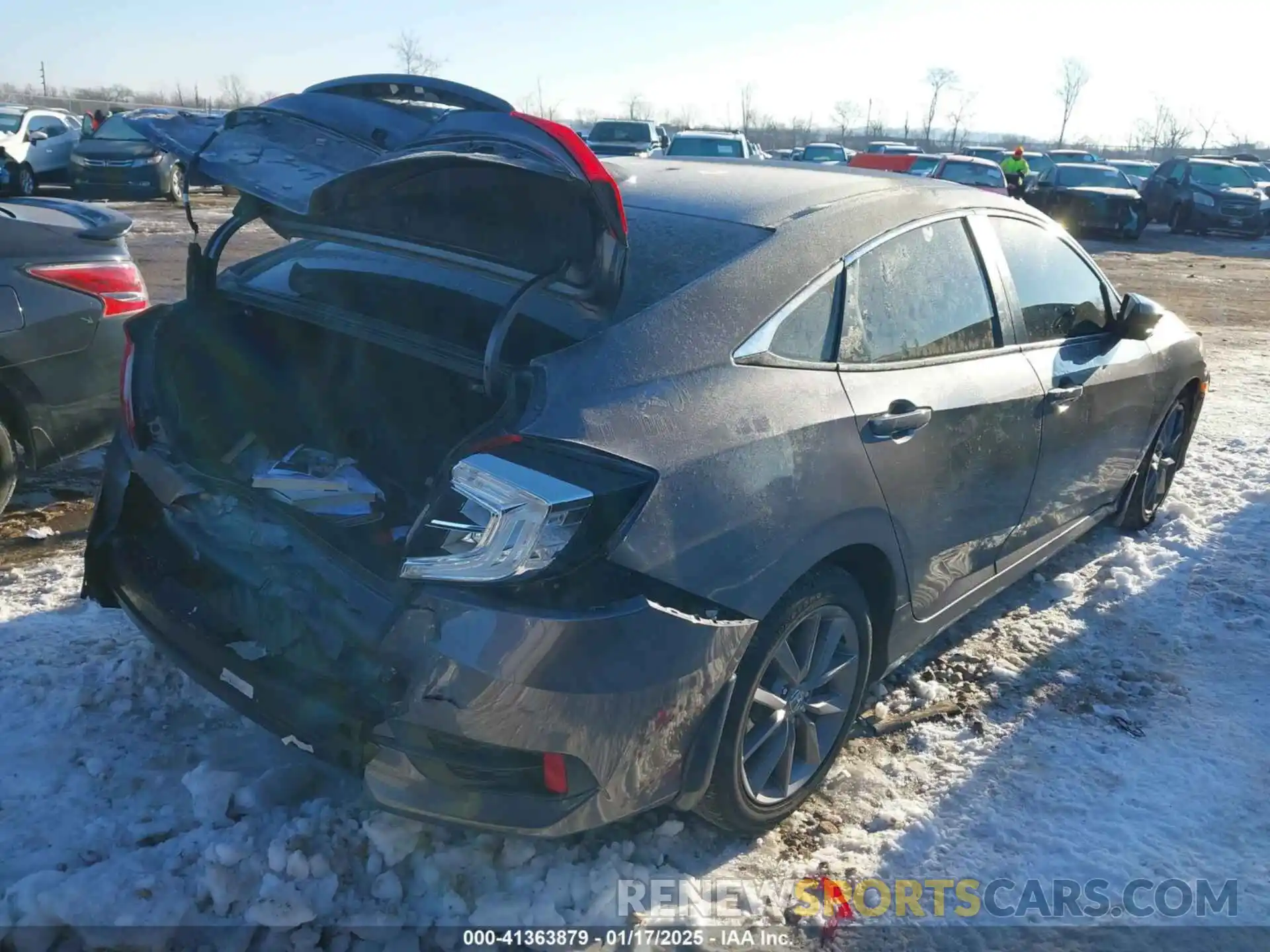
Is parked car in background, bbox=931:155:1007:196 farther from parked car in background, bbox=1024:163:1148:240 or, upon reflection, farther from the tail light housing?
the tail light housing

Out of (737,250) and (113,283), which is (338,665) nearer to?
(737,250)

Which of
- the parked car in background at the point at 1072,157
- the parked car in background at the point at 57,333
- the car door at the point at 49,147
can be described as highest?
the parked car in background at the point at 1072,157

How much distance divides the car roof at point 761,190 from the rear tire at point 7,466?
2776 millimetres

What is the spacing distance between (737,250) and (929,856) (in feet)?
5.77

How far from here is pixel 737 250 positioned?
2680mm

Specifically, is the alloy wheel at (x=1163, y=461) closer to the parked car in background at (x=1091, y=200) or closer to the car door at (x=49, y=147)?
the parked car in background at (x=1091, y=200)

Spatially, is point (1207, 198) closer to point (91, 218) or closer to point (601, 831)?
point (91, 218)

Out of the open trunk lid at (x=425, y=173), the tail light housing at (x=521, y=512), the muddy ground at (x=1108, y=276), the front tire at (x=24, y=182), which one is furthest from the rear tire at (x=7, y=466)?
the front tire at (x=24, y=182)

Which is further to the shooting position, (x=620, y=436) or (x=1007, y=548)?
(x=1007, y=548)

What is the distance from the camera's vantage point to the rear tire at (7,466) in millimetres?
4113

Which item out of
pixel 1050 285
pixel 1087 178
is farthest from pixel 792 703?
pixel 1087 178

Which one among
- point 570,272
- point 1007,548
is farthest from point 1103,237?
point 570,272

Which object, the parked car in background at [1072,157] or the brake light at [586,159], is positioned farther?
the parked car in background at [1072,157]

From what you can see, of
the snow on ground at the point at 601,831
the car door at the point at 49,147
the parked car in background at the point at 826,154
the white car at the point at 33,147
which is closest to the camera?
the snow on ground at the point at 601,831
